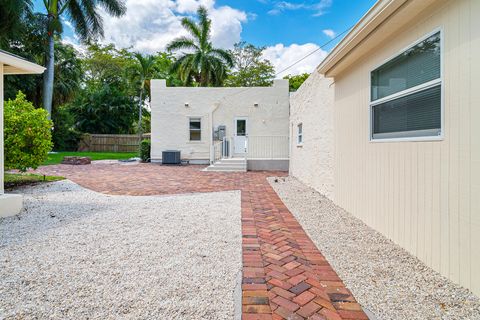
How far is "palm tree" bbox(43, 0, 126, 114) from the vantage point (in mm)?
18719

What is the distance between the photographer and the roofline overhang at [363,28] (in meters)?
3.32

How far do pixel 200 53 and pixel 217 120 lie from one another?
914 centimetres

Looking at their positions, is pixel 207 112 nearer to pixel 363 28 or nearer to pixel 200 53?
pixel 200 53

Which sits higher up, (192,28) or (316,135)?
(192,28)

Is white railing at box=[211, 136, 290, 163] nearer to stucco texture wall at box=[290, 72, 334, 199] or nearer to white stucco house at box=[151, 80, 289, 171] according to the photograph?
white stucco house at box=[151, 80, 289, 171]

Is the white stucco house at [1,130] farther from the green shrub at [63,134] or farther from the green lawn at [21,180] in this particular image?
the green shrub at [63,134]

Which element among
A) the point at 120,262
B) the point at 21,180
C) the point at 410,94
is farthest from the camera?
the point at 21,180

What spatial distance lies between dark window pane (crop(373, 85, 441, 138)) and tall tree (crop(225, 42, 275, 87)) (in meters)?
28.9

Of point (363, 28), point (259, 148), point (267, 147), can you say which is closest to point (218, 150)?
point (259, 148)

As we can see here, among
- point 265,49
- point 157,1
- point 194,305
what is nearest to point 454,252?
point 194,305

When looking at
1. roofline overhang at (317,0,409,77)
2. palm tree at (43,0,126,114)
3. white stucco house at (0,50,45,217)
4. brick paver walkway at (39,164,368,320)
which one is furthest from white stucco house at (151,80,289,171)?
brick paver walkway at (39,164,368,320)

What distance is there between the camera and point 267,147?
15.2 metres

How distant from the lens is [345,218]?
5.14 m

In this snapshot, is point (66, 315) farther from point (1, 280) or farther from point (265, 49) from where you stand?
point (265, 49)
